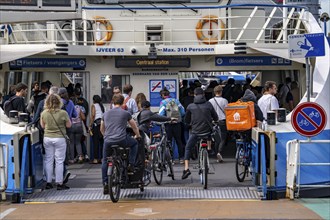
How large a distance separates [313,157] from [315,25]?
6.13 meters

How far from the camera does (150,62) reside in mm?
17016

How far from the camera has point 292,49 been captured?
1148 cm

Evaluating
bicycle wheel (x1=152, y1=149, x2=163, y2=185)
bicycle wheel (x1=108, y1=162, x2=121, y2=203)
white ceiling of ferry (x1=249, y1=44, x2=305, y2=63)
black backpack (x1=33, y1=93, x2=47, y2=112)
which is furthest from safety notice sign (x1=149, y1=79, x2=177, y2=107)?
bicycle wheel (x1=108, y1=162, x2=121, y2=203)

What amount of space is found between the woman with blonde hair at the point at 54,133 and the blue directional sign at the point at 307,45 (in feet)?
12.9

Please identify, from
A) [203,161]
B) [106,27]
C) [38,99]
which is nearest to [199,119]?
[203,161]

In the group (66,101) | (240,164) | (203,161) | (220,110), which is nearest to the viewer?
(203,161)

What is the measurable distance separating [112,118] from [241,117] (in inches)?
107

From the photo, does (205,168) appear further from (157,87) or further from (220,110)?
(157,87)

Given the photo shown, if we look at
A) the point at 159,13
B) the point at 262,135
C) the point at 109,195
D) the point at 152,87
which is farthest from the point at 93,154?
the point at 262,135

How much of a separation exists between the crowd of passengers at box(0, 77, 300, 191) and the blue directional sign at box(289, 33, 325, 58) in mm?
1830

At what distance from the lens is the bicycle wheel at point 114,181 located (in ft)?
34.9

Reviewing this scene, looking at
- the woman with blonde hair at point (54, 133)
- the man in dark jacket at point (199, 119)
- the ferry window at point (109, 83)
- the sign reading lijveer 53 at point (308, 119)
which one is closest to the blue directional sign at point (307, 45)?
the sign reading lijveer 53 at point (308, 119)

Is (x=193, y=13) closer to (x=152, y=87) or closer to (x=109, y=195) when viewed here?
(x=152, y=87)

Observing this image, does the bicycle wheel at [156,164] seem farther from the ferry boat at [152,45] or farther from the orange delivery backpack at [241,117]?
the ferry boat at [152,45]
